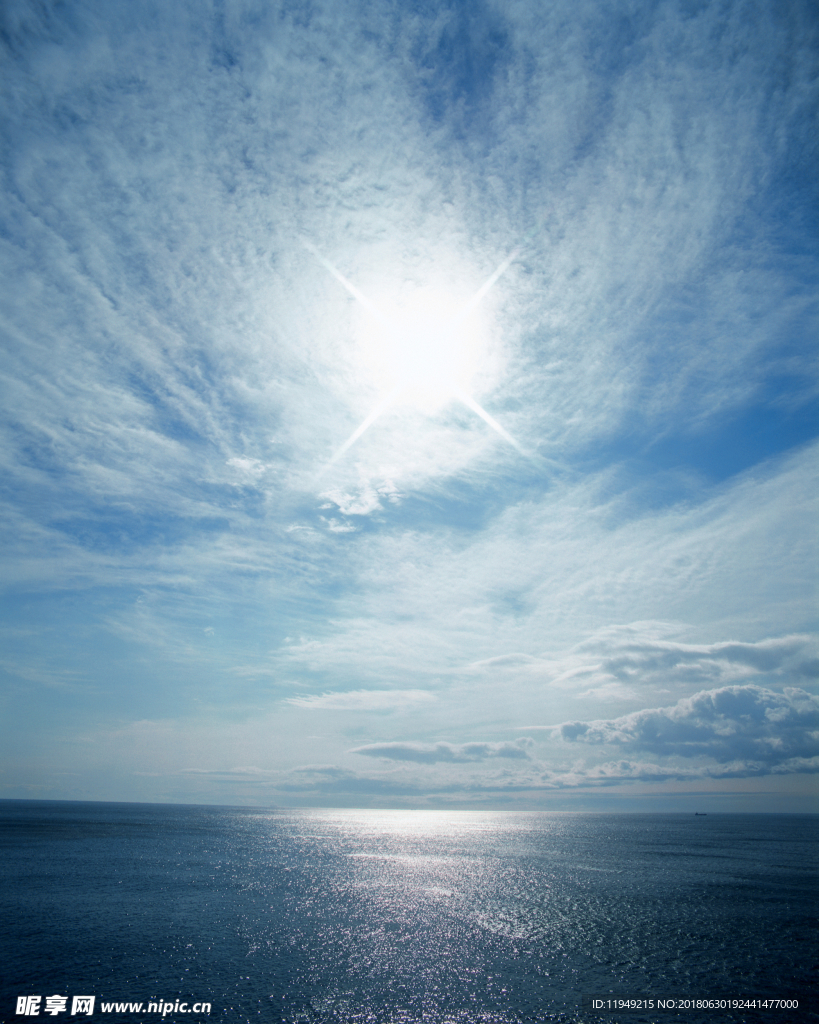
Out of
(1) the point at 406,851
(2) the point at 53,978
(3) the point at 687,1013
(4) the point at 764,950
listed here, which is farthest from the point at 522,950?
(1) the point at 406,851

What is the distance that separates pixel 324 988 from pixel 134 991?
13.4 meters

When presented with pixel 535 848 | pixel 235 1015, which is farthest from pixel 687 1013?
pixel 535 848

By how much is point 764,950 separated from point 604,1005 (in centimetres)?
2510

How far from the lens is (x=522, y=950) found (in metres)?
47.7

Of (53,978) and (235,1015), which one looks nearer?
(235,1015)

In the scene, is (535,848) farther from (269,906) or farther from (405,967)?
(405,967)

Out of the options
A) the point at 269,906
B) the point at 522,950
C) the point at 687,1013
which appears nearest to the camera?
the point at 687,1013

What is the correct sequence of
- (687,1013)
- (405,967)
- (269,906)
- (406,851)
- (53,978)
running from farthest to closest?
(406,851) → (269,906) → (405,967) → (53,978) → (687,1013)

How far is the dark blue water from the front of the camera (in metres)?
36.0

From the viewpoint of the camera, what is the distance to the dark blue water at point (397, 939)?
3603cm

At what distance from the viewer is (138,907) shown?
193 ft

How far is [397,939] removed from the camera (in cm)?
5075

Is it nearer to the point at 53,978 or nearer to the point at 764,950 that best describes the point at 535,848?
the point at 764,950

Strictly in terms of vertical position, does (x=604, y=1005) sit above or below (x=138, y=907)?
below
